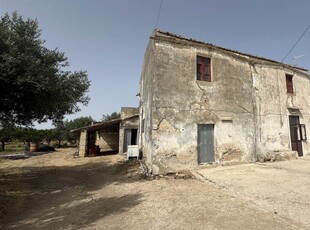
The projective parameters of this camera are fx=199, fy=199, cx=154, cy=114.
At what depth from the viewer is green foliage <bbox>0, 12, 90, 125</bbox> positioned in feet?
23.6

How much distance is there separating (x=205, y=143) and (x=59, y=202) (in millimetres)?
6641

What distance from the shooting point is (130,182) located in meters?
8.41

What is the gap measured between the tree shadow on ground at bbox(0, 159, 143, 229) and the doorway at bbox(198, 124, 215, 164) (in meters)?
3.16

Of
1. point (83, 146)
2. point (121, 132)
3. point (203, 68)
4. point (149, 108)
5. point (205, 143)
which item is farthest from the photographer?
point (83, 146)

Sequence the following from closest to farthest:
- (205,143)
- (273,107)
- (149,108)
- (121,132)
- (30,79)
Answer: (30,79) → (205,143) → (149,108) → (273,107) → (121,132)

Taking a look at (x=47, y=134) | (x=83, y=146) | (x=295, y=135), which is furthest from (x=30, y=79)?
(x=47, y=134)

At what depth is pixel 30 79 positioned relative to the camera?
290 inches

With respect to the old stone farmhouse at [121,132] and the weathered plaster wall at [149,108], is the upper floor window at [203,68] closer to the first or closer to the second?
the weathered plaster wall at [149,108]

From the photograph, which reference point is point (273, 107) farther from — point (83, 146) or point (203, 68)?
point (83, 146)

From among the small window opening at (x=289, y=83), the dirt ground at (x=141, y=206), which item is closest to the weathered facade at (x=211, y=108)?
the small window opening at (x=289, y=83)

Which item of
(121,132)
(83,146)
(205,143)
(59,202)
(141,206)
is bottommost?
(59,202)

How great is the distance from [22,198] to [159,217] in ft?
16.6

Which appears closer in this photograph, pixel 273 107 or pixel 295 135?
pixel 273 107

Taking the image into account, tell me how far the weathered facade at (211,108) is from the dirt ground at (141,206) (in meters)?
1.58
